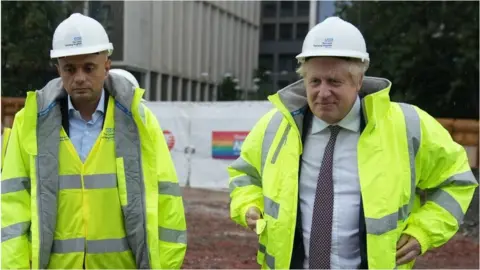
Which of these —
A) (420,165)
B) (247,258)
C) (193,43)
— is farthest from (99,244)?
(193,43)

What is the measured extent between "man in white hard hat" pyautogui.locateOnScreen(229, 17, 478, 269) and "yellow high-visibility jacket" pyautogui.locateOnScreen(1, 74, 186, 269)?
49 centimetres

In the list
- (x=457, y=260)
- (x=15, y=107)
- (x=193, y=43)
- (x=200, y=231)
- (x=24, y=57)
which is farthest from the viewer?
(x=193, y=43)

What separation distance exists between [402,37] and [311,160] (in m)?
10.4

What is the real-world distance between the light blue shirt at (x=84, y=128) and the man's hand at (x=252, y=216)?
0.74m

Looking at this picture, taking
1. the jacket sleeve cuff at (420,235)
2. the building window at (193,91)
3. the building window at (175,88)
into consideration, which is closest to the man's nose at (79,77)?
the jacket sleeve cuff at (420,235)

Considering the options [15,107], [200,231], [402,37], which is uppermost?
[402,37]

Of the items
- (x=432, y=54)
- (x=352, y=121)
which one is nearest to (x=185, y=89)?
(x=432, y=54)

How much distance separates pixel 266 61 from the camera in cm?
3638

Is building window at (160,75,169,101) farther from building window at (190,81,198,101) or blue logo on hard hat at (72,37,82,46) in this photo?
blue logo on hard hat at (72,37,82,46)

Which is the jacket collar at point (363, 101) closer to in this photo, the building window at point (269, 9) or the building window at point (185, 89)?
the building window at point (185, 89)

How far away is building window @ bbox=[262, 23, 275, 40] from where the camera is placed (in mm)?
36062

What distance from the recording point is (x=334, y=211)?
2369 mm

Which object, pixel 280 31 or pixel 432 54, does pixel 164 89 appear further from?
pixel 432 54

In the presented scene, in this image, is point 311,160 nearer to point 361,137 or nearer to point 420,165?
point 361,137
